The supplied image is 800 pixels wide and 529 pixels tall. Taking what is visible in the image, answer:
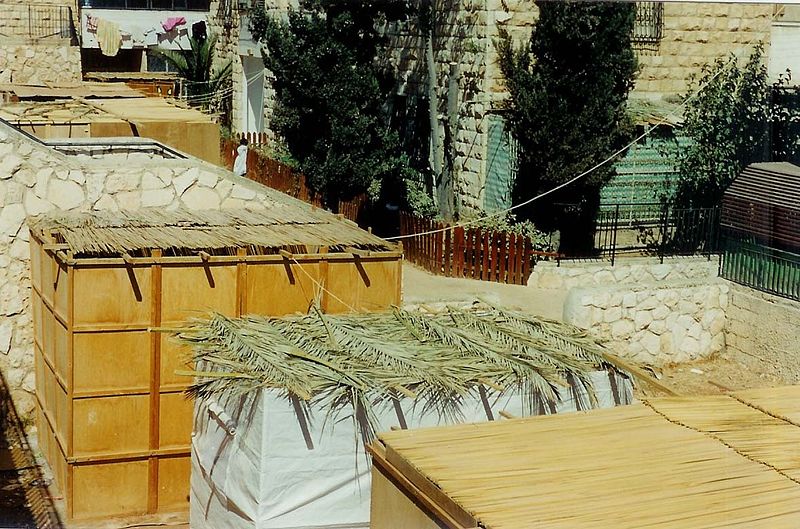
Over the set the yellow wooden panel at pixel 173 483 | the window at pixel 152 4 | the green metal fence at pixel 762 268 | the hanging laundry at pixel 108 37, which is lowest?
the yellow wooden panel at pixel 173 483

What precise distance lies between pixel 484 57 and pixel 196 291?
8.99m

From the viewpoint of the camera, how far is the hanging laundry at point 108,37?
30766 millimetres

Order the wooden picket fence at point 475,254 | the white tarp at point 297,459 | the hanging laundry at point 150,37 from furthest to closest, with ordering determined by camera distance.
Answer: the hanging laundry at point 150,37 → the wooden picket fence at point 475,254 → the white tarp at point 297,459

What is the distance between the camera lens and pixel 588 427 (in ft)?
14.6

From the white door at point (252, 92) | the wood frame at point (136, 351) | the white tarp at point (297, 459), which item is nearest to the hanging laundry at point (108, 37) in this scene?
the white door at point (252, 92)

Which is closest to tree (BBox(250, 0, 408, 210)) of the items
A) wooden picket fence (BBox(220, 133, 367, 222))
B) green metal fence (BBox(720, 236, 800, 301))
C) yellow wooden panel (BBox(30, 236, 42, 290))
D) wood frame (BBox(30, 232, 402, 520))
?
wooden picket fence (BBox(220, 133, 367, 222))

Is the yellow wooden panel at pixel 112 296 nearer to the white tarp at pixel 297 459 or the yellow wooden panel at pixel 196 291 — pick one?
the yellow wooden panel at pixel 196 291

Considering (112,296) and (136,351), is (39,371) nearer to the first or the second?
(136,351)

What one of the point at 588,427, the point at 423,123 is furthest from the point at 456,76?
the point at 588,427

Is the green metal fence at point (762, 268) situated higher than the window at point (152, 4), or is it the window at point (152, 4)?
the window at point (152, 4)

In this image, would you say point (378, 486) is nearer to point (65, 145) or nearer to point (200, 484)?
point (200, 484)

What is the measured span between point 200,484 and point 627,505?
12.8 feet

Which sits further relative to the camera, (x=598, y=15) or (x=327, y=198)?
(x=327, y=198)

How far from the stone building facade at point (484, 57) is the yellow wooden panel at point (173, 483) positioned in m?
9.15
